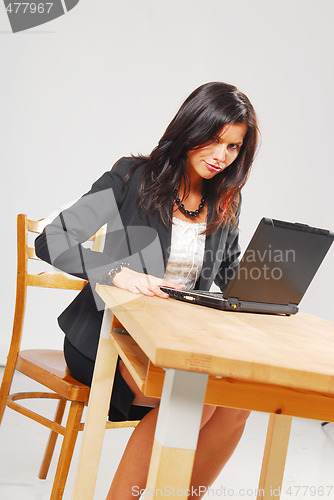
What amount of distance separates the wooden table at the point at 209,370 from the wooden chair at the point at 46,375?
1.55ft

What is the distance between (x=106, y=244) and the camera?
62.3 inches

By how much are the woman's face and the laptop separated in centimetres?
40

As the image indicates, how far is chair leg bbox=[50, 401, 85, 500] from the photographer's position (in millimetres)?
1371

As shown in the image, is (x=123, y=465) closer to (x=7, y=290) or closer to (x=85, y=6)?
(x=7, y=290)

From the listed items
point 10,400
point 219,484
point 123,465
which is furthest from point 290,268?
point 219,484

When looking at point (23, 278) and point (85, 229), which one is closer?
point (85, 229)

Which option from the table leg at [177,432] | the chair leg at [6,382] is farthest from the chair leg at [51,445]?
the table leg at [177,432]

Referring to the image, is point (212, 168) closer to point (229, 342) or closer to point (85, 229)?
point (85, 229)

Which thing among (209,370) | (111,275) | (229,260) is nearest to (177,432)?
(209,370)

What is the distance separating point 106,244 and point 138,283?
0.40 metres

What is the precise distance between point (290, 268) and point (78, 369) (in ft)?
1.88

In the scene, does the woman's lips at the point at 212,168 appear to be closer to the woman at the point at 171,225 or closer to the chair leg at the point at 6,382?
the woman at the point at 171,225

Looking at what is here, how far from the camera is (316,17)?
10.9 feet

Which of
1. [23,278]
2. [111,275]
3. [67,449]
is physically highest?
[111,275]
